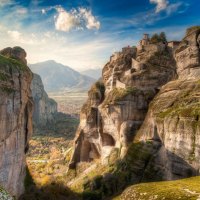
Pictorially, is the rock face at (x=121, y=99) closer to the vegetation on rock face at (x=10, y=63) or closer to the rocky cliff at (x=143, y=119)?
the rocky cliff at (x=143, y=119)

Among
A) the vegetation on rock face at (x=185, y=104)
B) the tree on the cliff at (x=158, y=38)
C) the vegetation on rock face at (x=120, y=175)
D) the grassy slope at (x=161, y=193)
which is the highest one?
the tree on the cliff at (x=158, y=38)

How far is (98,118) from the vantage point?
213 ft

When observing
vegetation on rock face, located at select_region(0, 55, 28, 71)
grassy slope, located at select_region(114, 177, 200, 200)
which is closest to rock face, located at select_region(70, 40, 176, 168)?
vegetation on rock face, located at select_region(0, 55, 28, 71)

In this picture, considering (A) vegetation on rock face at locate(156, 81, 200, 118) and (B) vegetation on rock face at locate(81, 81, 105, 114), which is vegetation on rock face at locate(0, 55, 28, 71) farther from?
(B) vegetation on rock face at locate(81, 81, 105, 114)

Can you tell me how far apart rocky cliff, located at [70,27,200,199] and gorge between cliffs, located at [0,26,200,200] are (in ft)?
0.41

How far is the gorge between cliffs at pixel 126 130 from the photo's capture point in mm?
38719

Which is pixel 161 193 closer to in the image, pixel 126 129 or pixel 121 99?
pixel 126 129

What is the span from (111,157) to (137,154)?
893cm

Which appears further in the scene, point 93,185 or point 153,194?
point 93,185

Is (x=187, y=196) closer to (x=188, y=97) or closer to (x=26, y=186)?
(x=188, y=97)

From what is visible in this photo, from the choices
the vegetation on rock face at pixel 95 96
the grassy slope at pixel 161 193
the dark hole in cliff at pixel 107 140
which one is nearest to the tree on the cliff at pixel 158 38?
the vegetation on rock face at pixel 95 96

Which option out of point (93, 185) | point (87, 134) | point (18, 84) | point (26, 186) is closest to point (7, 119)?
point (18, 84)

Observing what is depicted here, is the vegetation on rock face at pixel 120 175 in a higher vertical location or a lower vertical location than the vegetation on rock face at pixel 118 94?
lower

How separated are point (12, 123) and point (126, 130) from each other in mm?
23035
